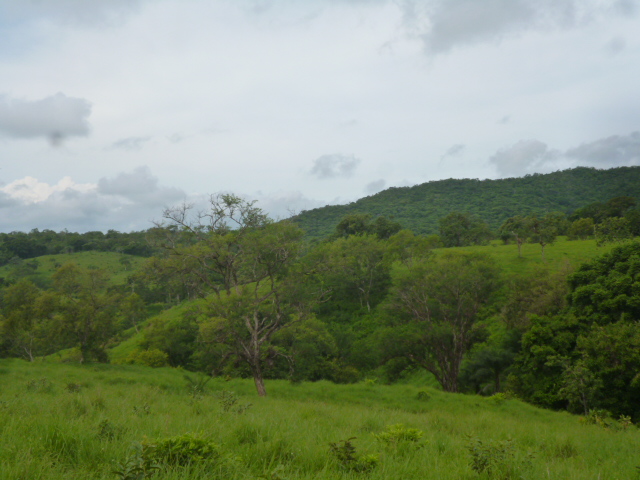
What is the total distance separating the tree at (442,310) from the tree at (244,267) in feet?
37.4

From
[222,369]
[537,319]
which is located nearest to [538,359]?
[537,319]

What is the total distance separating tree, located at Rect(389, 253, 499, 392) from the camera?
95.9 feet

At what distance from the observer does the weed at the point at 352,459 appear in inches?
158

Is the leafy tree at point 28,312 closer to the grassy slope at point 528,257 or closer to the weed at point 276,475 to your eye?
the grassy slope at point 528,257

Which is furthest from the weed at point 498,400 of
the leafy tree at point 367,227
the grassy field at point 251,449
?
the leafy tree at point 367,227

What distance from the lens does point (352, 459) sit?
410 cm

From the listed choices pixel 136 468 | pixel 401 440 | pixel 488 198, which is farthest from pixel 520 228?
pixel 488 198

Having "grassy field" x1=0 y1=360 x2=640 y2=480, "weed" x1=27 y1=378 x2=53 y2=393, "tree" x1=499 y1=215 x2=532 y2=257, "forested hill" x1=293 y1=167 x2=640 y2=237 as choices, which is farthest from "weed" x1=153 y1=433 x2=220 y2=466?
"forested hill" x1=293 y1=167 x2=640 y2=237

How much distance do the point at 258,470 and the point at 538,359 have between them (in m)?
23.8

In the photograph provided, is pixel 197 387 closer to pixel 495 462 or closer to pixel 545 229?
pixel 495 462

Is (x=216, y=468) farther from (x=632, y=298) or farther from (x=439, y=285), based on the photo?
(x=439, y=285)

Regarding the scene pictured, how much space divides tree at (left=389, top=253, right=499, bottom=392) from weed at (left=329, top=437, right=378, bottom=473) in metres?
26.1

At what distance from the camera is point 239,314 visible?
20.6 m

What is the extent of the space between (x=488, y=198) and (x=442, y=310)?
115 m
